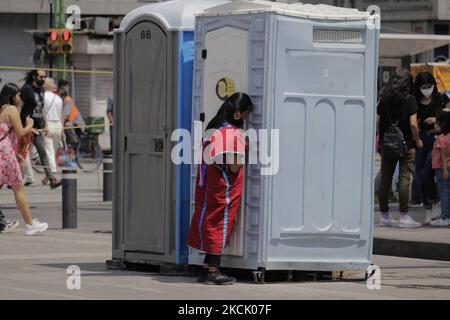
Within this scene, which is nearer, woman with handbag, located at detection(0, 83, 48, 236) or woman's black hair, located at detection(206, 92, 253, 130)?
woman's black hair, located at detection(206, 92, 253, 130)

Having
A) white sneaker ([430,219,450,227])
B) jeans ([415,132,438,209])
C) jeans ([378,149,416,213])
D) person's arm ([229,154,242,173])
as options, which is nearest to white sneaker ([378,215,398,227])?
jeans ([378,149,416,213])

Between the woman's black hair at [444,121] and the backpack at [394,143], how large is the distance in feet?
2.24

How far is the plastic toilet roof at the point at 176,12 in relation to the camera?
1211cm

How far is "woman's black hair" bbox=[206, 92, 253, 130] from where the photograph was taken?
11.4 meters

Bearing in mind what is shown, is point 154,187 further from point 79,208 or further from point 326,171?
point 79,208

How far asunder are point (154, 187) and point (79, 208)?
8.42 m

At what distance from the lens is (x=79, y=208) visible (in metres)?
20.6

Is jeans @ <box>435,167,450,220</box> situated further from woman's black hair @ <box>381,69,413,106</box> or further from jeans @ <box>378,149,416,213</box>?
woman's black hair @ <box>381,69,413,106</box>

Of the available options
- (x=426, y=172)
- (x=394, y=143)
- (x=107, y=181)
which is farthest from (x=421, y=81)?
(x=107, y=181)

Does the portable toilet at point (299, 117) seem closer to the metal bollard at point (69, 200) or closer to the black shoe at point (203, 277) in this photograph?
the black shoe at point (203, 277)

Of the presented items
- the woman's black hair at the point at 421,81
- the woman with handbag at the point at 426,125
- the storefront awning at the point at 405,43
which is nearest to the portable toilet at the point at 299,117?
the woman with handbag at the point at 426,125

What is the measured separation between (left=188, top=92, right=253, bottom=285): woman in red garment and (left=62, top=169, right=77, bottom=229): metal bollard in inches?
227

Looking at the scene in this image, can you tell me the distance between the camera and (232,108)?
448 inches
